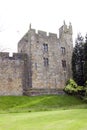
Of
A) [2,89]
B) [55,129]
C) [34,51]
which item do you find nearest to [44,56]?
[34,51]

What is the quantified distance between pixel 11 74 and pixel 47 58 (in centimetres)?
845

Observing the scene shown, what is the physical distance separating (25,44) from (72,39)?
Answer: 1084 cm

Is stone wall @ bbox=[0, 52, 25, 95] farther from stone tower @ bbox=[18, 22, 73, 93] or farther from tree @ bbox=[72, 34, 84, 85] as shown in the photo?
tree @ bbox=[72, 34, 84, 85]

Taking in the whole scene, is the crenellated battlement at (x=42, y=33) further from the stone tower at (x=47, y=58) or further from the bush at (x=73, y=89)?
the bush at (x=73, y=89)

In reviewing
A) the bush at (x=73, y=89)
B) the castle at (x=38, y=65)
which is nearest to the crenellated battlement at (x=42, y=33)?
the castle at (x=38, y=65)

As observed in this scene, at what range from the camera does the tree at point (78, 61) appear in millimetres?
54344

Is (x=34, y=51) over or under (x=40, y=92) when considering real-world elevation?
over

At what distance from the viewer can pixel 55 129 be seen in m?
18.1

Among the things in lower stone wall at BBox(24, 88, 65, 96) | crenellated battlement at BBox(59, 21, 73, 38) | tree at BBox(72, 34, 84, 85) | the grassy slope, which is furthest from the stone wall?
crenellated battlement at BBox(59, 21, 73, 38)

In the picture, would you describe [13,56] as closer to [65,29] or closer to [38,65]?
[38,65]

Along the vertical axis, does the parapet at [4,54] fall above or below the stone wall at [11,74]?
above

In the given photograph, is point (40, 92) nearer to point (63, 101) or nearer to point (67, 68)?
point (63, 101)

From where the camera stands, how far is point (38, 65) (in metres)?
54.1

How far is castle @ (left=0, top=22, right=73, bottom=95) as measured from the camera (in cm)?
5125
